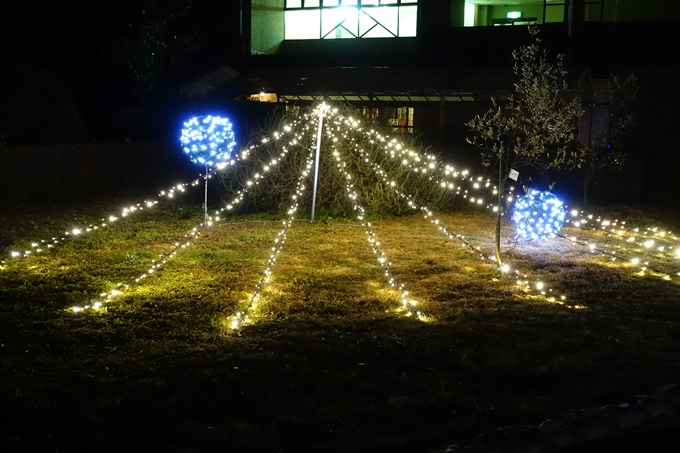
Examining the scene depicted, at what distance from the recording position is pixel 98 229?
36.8ft

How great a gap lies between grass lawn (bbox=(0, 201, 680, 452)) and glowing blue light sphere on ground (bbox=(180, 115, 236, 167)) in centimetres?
238

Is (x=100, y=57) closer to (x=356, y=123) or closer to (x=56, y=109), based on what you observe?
(x=56, y=109)

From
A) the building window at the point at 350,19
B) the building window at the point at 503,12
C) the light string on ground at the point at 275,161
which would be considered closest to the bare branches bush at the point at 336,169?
the light string on ground at the point at 275,161

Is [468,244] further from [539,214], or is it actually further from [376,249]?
[376,249]

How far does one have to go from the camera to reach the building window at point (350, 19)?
1011 inches

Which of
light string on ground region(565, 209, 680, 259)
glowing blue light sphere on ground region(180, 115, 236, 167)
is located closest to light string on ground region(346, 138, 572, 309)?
light string on ground region(565, 209, 680, 259)

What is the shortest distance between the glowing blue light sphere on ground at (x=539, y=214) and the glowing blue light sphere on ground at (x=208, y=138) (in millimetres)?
4777

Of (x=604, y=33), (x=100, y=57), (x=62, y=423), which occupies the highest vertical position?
(x=604, y=33)

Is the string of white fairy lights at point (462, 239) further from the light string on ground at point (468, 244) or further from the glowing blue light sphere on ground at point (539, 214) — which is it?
the glowing blue light sphere on ground at point (539, 214)

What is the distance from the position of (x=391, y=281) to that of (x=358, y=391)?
3.10 m

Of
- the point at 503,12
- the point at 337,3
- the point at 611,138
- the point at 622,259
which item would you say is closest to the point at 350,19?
the point at 337,3

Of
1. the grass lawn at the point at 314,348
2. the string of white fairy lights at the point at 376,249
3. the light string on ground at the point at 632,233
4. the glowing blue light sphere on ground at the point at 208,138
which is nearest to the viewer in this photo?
the grass lawn at the point at 314,348

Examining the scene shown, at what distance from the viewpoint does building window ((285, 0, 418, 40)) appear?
84.3 ft

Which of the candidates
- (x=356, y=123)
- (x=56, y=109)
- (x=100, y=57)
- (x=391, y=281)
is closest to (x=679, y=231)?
(x=356, y=123)
